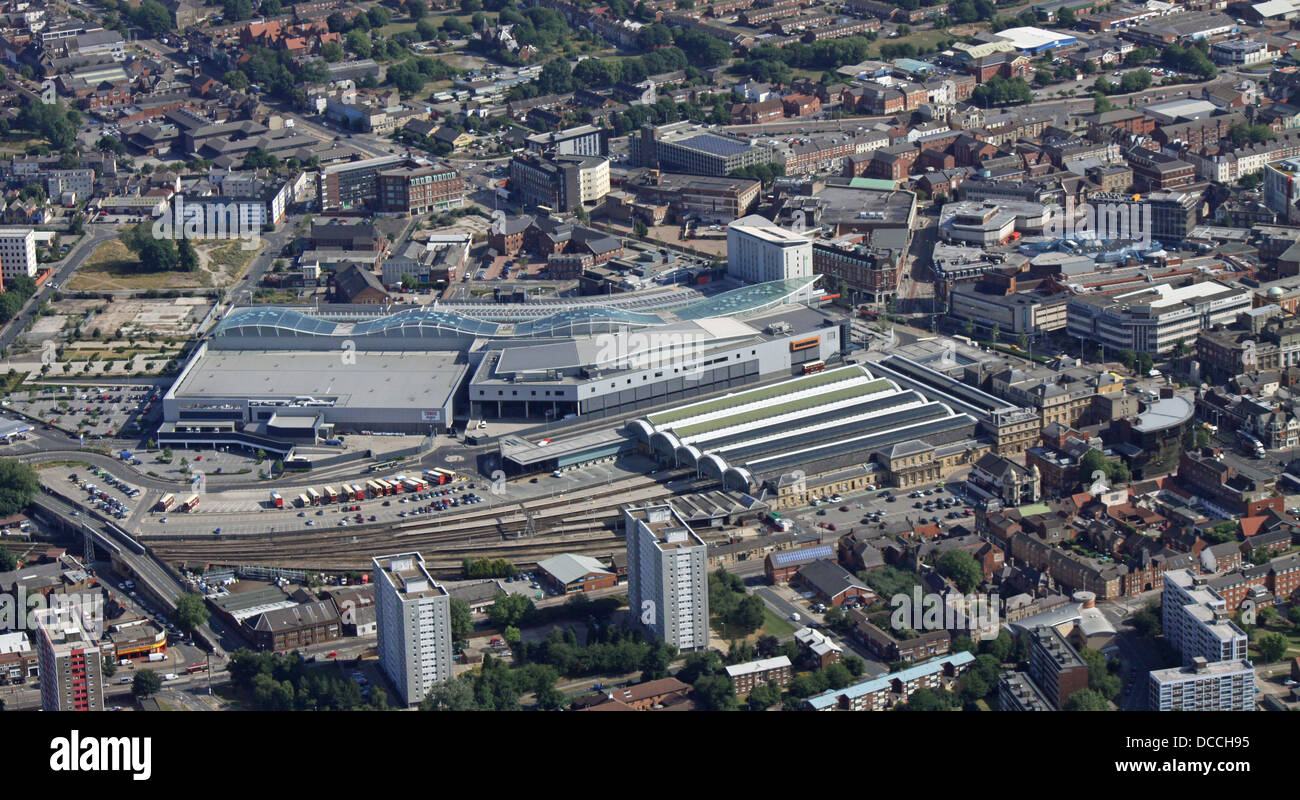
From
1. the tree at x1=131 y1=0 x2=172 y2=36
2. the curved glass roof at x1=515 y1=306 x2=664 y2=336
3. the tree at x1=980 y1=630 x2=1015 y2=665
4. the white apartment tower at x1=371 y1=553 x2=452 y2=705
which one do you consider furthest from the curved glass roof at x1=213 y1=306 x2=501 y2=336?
the tree at x1=131 y1=0 x2=172 y2=36

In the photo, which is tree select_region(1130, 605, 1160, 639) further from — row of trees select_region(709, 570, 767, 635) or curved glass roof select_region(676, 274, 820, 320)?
curved glass roof select_region(676, 274, 820, 320)

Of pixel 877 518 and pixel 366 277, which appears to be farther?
pixel 366 277

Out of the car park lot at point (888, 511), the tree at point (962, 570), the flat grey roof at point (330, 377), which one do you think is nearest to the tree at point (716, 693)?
the tree at point (962, 570)

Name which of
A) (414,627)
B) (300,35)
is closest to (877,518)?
(414,627)

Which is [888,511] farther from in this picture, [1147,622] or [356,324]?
[356,324]

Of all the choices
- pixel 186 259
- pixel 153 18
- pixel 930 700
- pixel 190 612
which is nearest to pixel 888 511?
pixel 930 700
